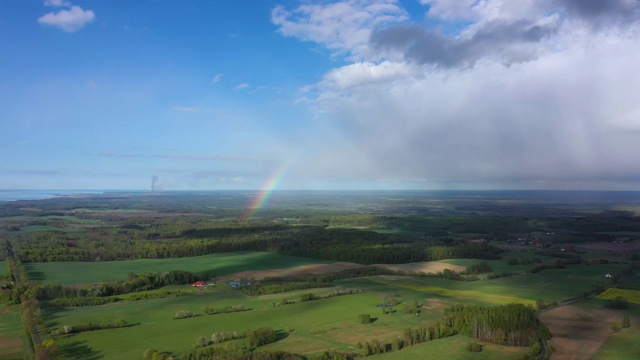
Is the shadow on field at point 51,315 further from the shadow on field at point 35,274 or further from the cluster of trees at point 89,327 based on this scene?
the shadow on field at point 35,274

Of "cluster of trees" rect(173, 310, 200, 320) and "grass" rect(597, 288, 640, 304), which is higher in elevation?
"cluster of trees" rect(173, 310, 200, 320)

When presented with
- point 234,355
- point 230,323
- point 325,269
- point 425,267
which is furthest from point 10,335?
point 425,267

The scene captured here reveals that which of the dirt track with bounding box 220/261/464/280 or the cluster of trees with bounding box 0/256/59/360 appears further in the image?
the dirt track with bounding box 220/261/464/280

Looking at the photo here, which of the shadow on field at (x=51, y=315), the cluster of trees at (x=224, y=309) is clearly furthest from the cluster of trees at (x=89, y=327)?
the cluster of trees at (x=224, y=309)

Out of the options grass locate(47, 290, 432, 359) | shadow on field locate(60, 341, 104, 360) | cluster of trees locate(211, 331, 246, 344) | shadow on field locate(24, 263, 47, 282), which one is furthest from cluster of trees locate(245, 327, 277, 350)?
shadow on field locate(24, 263, 47, 282)

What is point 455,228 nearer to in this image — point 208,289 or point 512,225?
point 512,225

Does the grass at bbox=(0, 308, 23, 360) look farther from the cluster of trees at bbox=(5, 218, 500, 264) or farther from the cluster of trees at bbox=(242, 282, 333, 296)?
the cluster of trees at bbox=(5, 218, 500, 264)
